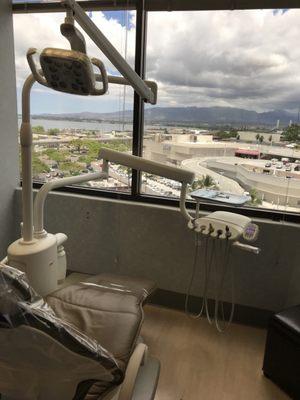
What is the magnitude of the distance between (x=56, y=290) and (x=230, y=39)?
1.91m

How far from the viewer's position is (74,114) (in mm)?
2596

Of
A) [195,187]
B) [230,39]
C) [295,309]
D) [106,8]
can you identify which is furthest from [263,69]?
[295,309]

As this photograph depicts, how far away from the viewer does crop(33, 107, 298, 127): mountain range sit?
214cm

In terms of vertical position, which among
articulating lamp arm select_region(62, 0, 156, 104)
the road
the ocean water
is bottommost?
the road

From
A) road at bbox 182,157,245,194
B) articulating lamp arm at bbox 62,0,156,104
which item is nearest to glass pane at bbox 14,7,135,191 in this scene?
road at bbox 182,157,245,194

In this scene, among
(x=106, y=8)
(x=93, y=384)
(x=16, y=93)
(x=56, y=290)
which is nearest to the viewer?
(x=93, y=384)

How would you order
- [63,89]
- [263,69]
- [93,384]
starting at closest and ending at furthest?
[93,384] → [63,89] → [263,69]

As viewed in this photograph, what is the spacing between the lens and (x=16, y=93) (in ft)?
8.50

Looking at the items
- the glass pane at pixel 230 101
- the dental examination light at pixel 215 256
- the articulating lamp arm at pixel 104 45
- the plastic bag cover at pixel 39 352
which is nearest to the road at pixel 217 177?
the glass pane at pixel 230 101

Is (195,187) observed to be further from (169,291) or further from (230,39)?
(230,39)

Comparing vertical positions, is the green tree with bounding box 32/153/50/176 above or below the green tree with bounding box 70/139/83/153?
below

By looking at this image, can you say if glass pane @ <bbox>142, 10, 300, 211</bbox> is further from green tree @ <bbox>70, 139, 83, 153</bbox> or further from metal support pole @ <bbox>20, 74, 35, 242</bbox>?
metal support pole @ <bbox>20, 74, 35, 242</bbox>

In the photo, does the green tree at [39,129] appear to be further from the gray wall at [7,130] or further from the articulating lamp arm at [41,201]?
the articulating lamp arm at [41,201]

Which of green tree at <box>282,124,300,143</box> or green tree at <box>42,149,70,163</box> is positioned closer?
green tree at <box>282,124,300,143</box>
